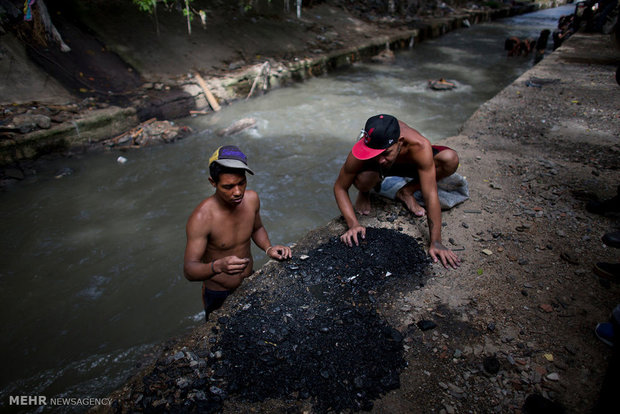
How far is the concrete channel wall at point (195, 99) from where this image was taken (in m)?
5.42

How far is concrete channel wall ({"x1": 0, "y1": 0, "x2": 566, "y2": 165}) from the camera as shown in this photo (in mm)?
5422

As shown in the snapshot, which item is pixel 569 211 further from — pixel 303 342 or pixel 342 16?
pixel 342 16

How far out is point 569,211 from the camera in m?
3.15

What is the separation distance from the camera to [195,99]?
7.62 meters

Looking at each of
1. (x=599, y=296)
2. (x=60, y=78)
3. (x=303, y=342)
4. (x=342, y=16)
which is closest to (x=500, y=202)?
(x=599, y=296)

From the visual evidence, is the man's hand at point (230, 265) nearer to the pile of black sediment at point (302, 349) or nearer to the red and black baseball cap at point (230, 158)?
the pile of black sediment at point (302, 349)

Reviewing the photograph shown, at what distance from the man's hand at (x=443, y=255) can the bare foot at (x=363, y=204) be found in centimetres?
79

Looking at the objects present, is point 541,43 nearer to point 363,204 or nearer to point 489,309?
point 363,204

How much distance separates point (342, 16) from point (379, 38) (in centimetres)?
280

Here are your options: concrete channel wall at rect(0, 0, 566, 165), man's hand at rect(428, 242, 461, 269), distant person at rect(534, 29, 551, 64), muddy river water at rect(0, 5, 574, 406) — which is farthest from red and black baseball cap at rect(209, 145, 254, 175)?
distant person at rect(534, 29, 551, 64)

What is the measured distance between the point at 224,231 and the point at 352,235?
1.06m

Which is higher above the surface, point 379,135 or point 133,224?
point 379,135

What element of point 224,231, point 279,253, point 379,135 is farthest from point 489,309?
point 224,231

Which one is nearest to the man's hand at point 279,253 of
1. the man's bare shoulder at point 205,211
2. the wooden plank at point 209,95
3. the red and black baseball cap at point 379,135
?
the man's bare shoulder at point 205,211
